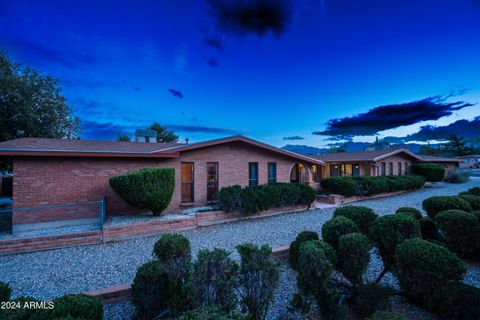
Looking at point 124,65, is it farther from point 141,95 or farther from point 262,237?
point 262,237

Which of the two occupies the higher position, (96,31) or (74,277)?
(96,31)

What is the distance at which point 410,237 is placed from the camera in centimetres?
359

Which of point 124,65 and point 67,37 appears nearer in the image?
point 67,37

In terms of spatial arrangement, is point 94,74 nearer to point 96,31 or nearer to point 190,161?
point 96,31

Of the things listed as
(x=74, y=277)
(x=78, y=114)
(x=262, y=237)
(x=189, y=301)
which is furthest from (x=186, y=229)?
(x=78, y=114)

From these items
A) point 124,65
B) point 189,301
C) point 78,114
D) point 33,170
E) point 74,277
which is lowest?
point 74,277

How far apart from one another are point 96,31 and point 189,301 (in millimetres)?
14341

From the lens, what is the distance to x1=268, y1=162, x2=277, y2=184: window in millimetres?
12398

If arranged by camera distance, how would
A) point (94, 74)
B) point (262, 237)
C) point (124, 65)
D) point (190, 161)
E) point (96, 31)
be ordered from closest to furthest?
point (262, 237) < point (190, 161) < point (96, 31) < point (124, 65) < point (94, 74)

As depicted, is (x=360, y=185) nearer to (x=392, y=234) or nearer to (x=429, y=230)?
(x=429, y=230)

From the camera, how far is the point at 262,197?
380 inches

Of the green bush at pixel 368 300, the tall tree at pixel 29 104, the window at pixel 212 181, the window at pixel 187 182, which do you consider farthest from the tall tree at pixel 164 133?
the green bush at pixel 368 300

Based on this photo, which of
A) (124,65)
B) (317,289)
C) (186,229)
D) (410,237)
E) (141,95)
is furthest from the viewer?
(141,95)

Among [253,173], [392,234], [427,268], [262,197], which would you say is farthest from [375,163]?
[427,268]
